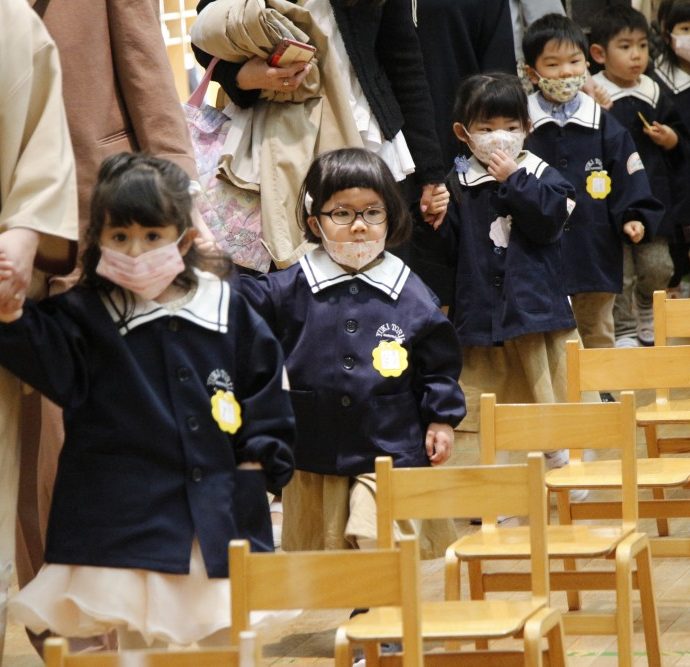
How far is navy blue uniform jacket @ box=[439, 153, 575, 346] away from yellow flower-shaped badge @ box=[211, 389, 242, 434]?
247cm

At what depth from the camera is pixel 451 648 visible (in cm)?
409

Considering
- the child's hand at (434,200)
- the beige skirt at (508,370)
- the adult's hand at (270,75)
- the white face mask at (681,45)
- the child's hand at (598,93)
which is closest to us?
the adult's hand at (270,75)

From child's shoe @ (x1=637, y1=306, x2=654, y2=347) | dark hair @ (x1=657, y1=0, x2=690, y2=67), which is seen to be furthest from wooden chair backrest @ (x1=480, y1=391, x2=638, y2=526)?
dark hair @ (x1=657, y1=0, x2=690, y2=67)

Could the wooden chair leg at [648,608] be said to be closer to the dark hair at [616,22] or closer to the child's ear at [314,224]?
the child's ear at [314,224]

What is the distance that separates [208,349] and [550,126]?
365 cm

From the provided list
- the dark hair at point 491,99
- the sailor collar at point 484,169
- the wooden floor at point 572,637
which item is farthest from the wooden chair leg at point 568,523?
the dark hair at point 491,99

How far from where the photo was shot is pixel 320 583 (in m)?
2.89

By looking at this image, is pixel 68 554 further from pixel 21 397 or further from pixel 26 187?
pixel 26 187

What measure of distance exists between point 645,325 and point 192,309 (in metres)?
5.53

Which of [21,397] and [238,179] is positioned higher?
[238,179]

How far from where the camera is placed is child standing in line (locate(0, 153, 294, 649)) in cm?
327

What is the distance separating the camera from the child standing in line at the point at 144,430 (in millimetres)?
3266

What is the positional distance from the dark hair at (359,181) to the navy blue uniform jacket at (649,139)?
377 centimetres

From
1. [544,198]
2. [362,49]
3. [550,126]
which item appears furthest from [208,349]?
[550,126]
